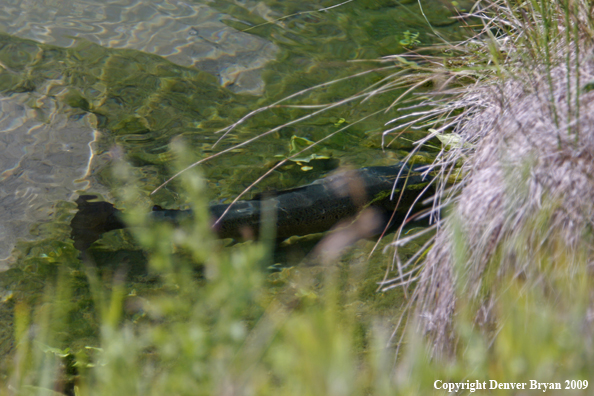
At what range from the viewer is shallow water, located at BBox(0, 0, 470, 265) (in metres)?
3.79

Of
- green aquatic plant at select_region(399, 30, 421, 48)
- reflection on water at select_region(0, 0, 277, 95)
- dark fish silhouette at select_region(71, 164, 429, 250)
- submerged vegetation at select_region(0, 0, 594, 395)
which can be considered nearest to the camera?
submerged vegetation at select_region(0, 0, 594, 395)

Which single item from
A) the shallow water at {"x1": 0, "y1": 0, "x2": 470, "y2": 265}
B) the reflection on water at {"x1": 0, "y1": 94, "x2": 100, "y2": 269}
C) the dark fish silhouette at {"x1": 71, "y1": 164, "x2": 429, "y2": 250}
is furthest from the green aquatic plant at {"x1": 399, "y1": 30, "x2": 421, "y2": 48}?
the reflection on water at {"x1": 0, "y1": 94, "x2": 100, "y2": 269}

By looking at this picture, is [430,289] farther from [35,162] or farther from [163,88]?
[163,88]

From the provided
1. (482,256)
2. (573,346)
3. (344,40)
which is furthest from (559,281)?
(344,40)

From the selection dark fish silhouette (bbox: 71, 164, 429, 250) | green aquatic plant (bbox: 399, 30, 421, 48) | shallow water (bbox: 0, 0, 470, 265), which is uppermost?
green aquatic plant (bbox: 399, 30, 421, 48)

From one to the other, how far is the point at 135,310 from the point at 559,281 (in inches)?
90.9

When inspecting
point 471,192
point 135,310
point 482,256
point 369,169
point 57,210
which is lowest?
point 135,310

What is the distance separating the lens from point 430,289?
179cm

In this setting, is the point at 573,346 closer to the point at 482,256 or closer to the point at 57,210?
the point at 482,256

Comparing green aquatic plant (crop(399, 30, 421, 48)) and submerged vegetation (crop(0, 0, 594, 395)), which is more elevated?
green aquatic plant (crop(399, 30, 421, 48))

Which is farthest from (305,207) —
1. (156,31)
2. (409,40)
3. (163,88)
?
(156,31)

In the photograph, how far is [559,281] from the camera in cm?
147

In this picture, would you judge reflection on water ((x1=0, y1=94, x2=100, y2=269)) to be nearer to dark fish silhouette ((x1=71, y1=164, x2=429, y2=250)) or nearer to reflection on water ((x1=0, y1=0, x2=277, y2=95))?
dark fish silhouette ((x1=71, y1=164, x2=429, y2=250))

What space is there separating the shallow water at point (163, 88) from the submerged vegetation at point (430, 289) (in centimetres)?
53
